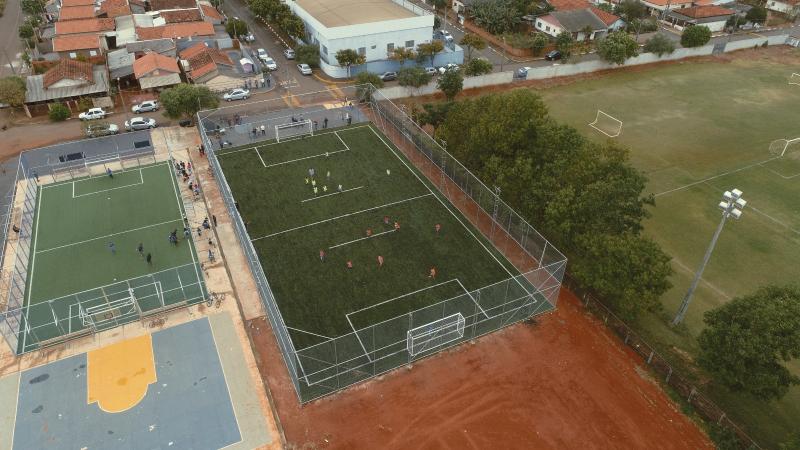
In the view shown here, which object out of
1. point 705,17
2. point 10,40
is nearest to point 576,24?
point 705,17

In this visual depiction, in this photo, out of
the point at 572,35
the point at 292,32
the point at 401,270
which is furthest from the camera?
the point at 572,35

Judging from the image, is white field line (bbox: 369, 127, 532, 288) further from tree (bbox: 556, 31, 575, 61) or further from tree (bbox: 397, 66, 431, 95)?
tree (bbox: 556, 31, 575, 61)

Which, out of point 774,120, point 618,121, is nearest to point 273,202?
point 618,121

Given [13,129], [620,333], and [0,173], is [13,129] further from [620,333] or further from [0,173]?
[620,333]

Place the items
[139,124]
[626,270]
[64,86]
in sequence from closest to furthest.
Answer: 1. [626,270]
2. [139,124]
3. [64,86]

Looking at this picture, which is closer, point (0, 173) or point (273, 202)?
point (273, 202)

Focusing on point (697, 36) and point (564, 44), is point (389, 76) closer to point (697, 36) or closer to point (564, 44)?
point (564, 44)
